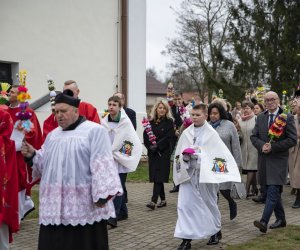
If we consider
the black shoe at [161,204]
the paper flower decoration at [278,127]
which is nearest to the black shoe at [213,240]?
the paper flower decoration at [278,127]

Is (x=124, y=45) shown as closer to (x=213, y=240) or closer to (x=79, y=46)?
(x=79, y=46)

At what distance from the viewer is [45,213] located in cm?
449

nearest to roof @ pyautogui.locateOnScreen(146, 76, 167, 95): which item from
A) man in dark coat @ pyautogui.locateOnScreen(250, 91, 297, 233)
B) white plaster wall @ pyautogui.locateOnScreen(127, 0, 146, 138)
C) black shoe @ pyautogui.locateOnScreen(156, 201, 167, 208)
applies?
white plaster wall @ pyautogui.locateOnScreen(127, 0, 146, 138)

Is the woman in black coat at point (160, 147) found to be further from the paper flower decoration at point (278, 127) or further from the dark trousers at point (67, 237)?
the dark trousers at point (67, 237)

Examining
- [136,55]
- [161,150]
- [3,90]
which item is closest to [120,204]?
[161,150]

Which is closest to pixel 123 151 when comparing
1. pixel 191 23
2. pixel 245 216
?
pixel 245 216

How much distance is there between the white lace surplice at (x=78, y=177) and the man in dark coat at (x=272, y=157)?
3.22 meters

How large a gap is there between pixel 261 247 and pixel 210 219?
0.73 meters

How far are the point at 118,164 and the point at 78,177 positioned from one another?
335cm

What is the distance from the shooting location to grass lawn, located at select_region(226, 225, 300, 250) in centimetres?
639

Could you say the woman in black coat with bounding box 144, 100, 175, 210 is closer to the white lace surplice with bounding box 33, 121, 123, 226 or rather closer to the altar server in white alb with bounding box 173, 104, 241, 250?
the altar server in white alb with bounding box 173, 104, 241, 250

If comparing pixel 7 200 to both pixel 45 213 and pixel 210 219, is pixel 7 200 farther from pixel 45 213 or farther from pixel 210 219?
pixel 210 219

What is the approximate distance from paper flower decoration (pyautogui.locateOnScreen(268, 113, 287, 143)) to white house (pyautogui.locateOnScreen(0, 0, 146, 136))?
8.06 meters

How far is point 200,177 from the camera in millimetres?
6359
